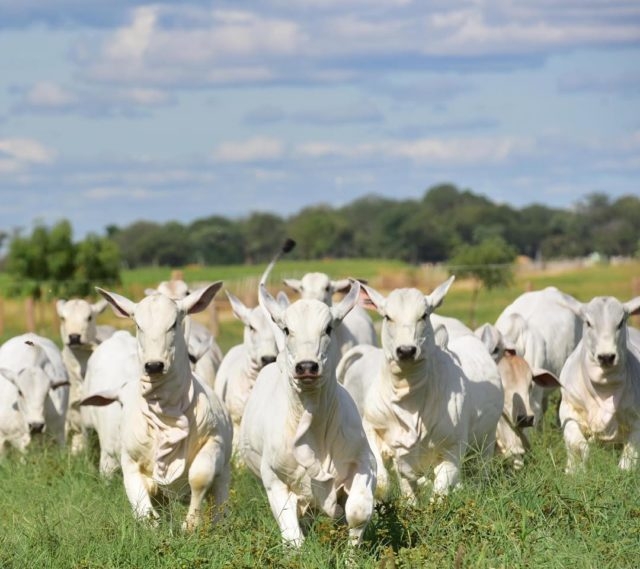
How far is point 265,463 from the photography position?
28.1 feet

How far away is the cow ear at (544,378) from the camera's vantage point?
1198cm

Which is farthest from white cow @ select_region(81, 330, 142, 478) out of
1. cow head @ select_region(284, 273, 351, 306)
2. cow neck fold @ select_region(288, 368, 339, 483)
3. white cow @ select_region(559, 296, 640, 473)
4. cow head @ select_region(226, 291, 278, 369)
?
white cow @ select_region(559, 296, 640, 473)

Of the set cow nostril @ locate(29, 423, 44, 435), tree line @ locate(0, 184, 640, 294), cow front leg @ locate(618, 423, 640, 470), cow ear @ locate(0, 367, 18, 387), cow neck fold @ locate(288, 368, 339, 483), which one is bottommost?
tree line @ locate(0, 184, 640, 294)

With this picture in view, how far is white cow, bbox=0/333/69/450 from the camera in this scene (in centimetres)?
1320

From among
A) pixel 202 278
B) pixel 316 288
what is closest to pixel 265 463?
pixel 316 288

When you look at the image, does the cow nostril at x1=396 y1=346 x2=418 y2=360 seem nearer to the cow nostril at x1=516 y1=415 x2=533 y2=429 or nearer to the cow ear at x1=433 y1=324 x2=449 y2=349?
the cow ear at x1=433 y1=324 x2=449 y2=349

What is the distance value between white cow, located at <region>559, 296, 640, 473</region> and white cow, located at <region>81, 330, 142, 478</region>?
3287 mm

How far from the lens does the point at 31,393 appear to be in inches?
521

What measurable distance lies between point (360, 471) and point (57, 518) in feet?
7.43

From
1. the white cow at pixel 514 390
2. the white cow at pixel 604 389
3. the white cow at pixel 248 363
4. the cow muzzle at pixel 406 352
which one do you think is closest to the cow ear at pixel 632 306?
the white cow at pixel 604 389

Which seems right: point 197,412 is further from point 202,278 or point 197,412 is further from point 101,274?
point 202,278

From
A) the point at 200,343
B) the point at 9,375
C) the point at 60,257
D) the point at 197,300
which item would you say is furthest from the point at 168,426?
the point at 60,257

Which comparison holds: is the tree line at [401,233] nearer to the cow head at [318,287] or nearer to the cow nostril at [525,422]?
the cow head at [318,287]

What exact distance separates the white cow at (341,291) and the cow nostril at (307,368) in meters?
5.47
